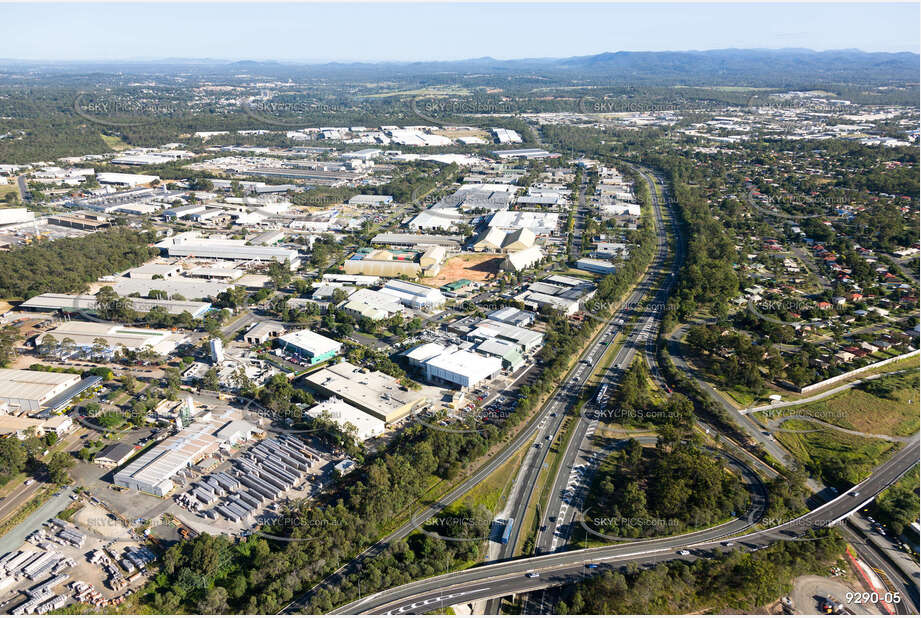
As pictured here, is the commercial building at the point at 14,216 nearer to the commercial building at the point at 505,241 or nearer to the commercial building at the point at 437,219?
the commercial building at the point at 437,219

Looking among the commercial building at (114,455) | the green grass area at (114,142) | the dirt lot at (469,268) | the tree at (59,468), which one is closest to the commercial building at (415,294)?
the dirt lot at (469,268)

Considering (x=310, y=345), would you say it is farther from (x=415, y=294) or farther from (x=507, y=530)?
(x=507, y=530)

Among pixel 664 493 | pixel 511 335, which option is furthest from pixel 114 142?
pixel 664 493

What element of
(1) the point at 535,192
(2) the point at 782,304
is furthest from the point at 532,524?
(1) the point at 535,192

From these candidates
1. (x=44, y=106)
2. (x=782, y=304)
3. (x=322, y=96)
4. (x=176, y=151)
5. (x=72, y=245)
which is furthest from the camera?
(x=322, y=96)

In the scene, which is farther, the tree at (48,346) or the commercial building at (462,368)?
the tree at (48,346)

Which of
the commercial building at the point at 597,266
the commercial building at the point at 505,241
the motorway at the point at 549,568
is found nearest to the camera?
the motorway at the point at 549,568

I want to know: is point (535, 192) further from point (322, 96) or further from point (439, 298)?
point (322, 96)
